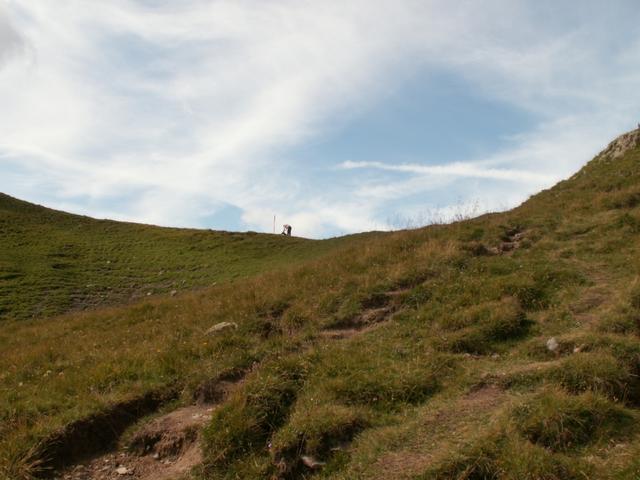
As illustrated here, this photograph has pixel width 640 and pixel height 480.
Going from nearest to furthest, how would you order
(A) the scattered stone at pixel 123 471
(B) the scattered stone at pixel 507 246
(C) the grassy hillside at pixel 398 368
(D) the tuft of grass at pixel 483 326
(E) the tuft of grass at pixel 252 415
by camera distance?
(C) the grassy hillside at pixel 398 368, (E) the tuft of grass at pixel 252 415, (A) the scattered stone at pixel 123 471, (D) the tuft of grass at pixel 483 326, (B) the scattered stone at pixel 507 246

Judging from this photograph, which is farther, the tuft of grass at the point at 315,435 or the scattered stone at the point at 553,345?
the scattered stone at the point at 553,345

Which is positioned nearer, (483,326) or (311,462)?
(311,462)

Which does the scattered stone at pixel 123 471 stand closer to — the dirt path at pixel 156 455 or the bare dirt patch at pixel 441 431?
the dirt path at pixel 156 455

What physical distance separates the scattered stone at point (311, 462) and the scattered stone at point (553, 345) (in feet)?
13.2

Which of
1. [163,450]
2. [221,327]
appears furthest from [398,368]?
[221,327]

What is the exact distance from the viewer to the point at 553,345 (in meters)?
8.21

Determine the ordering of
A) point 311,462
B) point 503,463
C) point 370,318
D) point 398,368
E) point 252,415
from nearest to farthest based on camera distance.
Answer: point 503,463 → point 311,462 → point 252,415 → point 398,368 → point 370,318

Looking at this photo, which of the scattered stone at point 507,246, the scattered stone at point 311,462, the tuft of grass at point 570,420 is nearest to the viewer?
the tuft of grass at point 570,420

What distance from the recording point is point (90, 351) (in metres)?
12.3

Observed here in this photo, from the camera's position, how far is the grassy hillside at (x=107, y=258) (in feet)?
83.3

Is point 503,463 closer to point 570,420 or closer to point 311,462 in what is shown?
point 570,420

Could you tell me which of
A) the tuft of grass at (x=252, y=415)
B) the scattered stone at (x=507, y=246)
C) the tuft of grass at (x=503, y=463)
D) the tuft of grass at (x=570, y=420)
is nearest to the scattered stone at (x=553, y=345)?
the tuft of grass at (x=570, y=420)

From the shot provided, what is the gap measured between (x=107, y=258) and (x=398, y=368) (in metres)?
28.3

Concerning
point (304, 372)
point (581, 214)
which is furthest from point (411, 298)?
point (581, 214)
